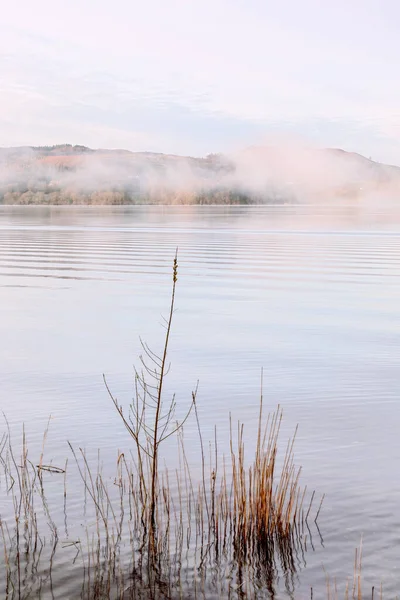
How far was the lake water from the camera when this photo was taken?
6.96 m

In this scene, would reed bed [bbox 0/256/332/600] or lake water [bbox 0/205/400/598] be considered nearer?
reed bed [bbox 0/256/332/600]

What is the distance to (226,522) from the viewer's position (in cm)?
596

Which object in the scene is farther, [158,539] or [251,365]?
[251,365]

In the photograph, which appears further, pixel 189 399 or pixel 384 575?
pixel 189 399

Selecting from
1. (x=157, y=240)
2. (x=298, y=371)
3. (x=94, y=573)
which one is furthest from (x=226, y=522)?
(x=157, y=240)

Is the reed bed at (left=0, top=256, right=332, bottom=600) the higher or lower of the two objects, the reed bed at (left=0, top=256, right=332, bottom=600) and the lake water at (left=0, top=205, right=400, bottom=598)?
the higher

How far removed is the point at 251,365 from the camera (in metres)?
13.3

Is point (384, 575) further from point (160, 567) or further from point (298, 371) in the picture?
point (298, 371)

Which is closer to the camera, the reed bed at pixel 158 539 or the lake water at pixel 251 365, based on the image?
the reed bed at pixel 158 539

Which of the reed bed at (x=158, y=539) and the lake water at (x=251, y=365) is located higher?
the reed bed at (x=158, y=539)

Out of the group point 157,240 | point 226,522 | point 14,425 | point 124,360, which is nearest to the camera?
point 226,522

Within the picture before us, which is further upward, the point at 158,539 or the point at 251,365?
the point at 158,539

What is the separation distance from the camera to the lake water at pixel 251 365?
696cm

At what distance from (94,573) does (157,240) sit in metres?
52.2
